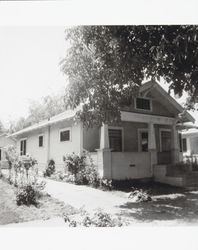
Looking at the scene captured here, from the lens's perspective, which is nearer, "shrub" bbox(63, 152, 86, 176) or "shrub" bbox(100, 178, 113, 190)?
"shrub" bbox(100, 178, 113, 190)

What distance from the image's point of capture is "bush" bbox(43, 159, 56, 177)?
550 inches

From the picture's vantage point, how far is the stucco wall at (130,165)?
12.6m

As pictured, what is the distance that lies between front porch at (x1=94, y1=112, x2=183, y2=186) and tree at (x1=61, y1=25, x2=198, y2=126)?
11.7 ft

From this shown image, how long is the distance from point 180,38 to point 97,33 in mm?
2160

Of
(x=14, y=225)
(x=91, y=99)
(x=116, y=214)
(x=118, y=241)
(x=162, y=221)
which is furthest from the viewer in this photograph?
(x=91, y=99)

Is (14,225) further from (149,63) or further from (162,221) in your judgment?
(149,63)

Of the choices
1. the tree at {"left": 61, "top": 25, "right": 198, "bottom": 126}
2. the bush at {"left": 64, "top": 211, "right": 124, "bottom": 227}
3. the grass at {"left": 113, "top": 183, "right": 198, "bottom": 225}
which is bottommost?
the grass at {"left": 113, "top": 183, "right": 198, "bottom": 225}

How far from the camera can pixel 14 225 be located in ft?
22.0

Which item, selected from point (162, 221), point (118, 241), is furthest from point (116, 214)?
point (118, 241)

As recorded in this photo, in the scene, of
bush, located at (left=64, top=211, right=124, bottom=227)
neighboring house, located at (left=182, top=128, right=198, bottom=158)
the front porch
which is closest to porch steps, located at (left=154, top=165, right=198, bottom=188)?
the front porch

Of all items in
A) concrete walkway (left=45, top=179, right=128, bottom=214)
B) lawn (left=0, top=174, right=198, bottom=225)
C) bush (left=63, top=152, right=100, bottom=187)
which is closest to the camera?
lawn (left=0, top=174, right=198, bottom=225)

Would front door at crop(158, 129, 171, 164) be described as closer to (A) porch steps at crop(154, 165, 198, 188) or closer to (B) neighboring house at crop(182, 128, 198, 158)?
(A) porch steps at crop(154, 165, 198, 188)

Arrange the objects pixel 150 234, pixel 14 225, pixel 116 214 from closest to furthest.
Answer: pixel 150 234 → pixel 14 225 → pixel 116 214

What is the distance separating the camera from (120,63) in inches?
294
